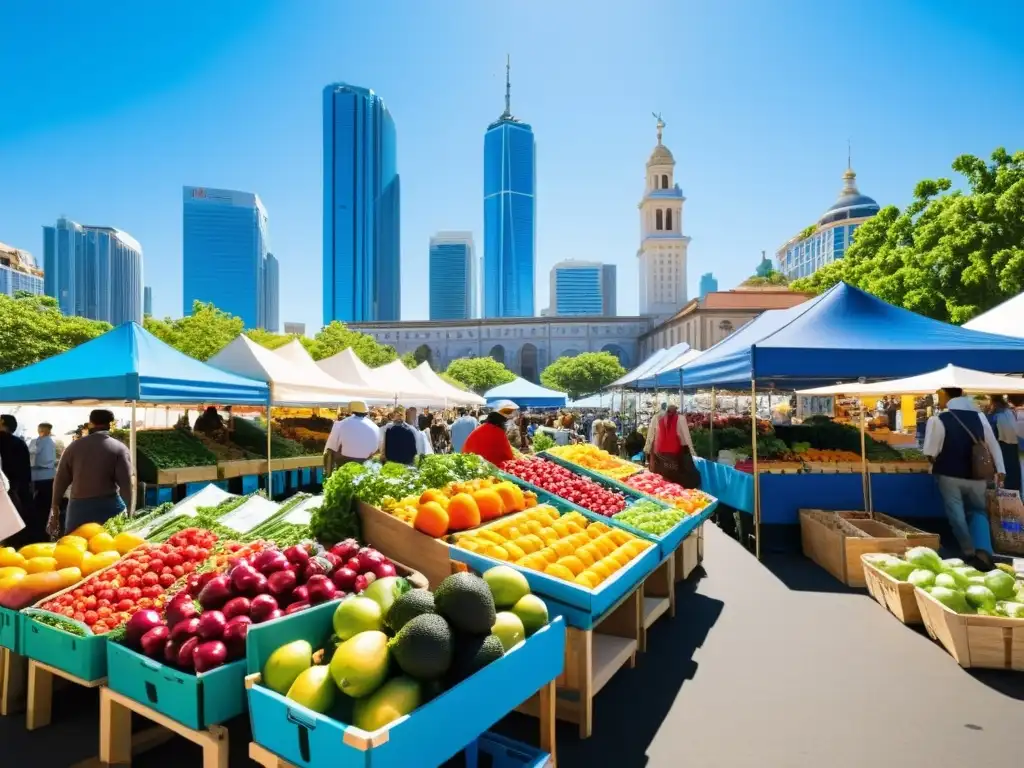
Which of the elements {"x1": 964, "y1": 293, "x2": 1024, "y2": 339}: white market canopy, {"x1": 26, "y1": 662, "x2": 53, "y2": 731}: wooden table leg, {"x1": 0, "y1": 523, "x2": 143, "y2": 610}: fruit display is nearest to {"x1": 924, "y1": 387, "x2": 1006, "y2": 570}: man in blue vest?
{"x1": 964, "y1": 293, "x2": 1024, "y2": 339}: white market canopy

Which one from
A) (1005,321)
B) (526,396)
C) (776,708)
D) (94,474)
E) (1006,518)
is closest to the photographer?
(776,708)

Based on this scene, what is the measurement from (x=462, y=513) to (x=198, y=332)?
93.5 feet

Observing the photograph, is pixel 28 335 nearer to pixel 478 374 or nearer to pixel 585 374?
pixel 478 374

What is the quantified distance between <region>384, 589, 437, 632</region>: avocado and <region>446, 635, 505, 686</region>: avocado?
184 mm

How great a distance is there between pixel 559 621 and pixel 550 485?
257 centimetres

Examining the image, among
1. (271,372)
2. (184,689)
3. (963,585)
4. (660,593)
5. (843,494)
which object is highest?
(271,372)

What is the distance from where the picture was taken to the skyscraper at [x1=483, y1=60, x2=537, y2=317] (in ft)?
542

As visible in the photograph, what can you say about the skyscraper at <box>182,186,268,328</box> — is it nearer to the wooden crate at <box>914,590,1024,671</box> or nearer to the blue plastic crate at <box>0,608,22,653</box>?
the blue plastic crate at <box>0,608,22,653</box>

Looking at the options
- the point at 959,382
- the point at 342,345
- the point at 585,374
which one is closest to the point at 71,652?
the point at 959,382

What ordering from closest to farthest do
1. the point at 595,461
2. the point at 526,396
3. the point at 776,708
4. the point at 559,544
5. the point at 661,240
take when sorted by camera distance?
the point at 776,708
the point at 559,544
the point at 595,461
the point at 526,396
the point at 661,240

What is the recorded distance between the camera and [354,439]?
798 centimetres

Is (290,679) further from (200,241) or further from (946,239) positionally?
(200,241)

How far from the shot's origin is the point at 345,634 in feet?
8.03

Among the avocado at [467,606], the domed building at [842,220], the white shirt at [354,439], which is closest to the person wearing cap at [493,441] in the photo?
the white shirt at [354,439]
